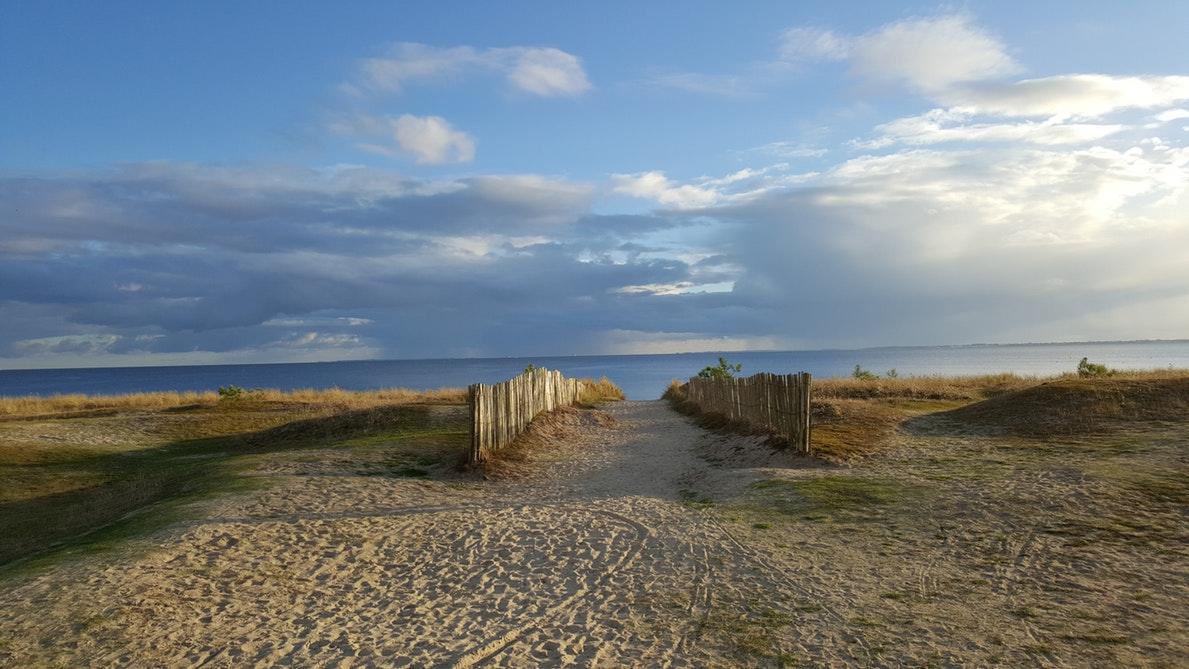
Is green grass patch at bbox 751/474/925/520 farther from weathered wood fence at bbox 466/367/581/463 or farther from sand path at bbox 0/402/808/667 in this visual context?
weathered wood fence at bbox 466/367/581/463

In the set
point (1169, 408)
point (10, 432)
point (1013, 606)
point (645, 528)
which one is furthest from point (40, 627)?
point (1169, 408)

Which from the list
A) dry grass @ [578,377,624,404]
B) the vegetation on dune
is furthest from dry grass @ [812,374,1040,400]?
the vegetation on dune

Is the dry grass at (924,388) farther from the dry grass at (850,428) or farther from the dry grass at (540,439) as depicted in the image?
the dry grass at (540,439)

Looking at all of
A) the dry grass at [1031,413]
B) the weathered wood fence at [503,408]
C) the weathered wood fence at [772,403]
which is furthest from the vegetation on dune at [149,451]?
the dry grass at [1031,413]

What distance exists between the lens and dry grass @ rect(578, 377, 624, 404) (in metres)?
35.2

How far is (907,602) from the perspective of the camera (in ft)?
22.0

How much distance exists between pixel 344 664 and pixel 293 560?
9.56 feet

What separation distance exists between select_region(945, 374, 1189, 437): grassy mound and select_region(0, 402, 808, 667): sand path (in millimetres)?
9660

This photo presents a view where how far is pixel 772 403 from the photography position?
1647cm

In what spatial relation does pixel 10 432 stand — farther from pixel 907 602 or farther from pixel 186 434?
pixel 907 602

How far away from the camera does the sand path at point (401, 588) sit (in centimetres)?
595

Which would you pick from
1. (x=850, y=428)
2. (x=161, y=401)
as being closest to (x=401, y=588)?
(x=850, y=428)

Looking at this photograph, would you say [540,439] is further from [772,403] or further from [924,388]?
[924,388]

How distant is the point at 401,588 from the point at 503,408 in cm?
841
